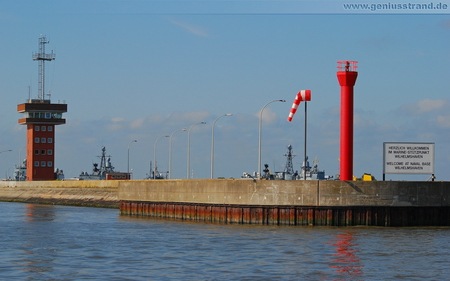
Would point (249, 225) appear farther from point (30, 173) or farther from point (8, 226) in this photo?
point (30, 173)

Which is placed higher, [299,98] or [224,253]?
[299,98]

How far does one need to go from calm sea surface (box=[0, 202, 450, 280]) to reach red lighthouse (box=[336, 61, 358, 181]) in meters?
5.40

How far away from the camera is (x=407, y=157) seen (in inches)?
2154

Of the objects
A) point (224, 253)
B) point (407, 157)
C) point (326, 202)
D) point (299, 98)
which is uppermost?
point (299, 98)

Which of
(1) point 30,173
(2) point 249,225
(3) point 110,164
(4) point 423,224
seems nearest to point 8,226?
(2) point 249,225

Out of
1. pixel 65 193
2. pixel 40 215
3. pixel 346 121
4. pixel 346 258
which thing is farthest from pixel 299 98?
pixel 65 193

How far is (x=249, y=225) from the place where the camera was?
53250mm

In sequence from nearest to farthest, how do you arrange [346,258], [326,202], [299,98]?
[346,258] < [326,202] < [299,98]

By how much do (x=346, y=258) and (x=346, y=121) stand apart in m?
19.5

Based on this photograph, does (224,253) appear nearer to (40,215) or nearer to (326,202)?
(326,202)

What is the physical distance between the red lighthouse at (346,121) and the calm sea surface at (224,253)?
5402mm

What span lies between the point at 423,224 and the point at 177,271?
1046 inches

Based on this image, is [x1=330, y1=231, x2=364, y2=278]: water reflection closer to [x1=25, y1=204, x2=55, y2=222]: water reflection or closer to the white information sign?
the white information sign

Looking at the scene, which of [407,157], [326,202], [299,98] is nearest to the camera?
[326,202]
